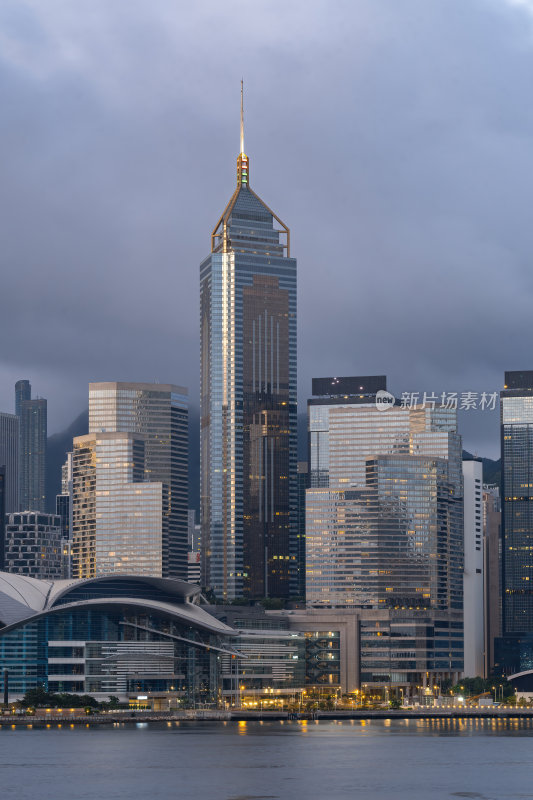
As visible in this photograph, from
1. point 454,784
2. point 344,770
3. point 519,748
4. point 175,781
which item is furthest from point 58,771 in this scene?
point 519,748

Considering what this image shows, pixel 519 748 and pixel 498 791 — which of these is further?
pixel 519 748

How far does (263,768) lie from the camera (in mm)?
150750

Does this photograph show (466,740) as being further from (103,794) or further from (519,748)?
(103,794)

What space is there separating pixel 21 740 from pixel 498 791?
8002 centimetres

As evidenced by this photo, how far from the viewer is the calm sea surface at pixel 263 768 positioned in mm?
132375

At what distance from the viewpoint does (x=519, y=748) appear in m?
182

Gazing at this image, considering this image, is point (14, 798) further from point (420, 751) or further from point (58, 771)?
point (420, 751)

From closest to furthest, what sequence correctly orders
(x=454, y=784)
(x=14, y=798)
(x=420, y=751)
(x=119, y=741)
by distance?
(x=14, y=798), (x=454, y=784), (x=420, y=751), (x=119, y=741)

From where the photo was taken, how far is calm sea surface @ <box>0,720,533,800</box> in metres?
132

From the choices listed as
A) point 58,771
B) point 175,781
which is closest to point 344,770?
point 175,781

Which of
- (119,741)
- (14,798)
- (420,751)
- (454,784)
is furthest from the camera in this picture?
(119,741)

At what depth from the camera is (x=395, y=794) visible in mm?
130625

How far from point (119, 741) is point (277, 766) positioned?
4129cm

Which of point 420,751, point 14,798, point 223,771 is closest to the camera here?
point 14,798
